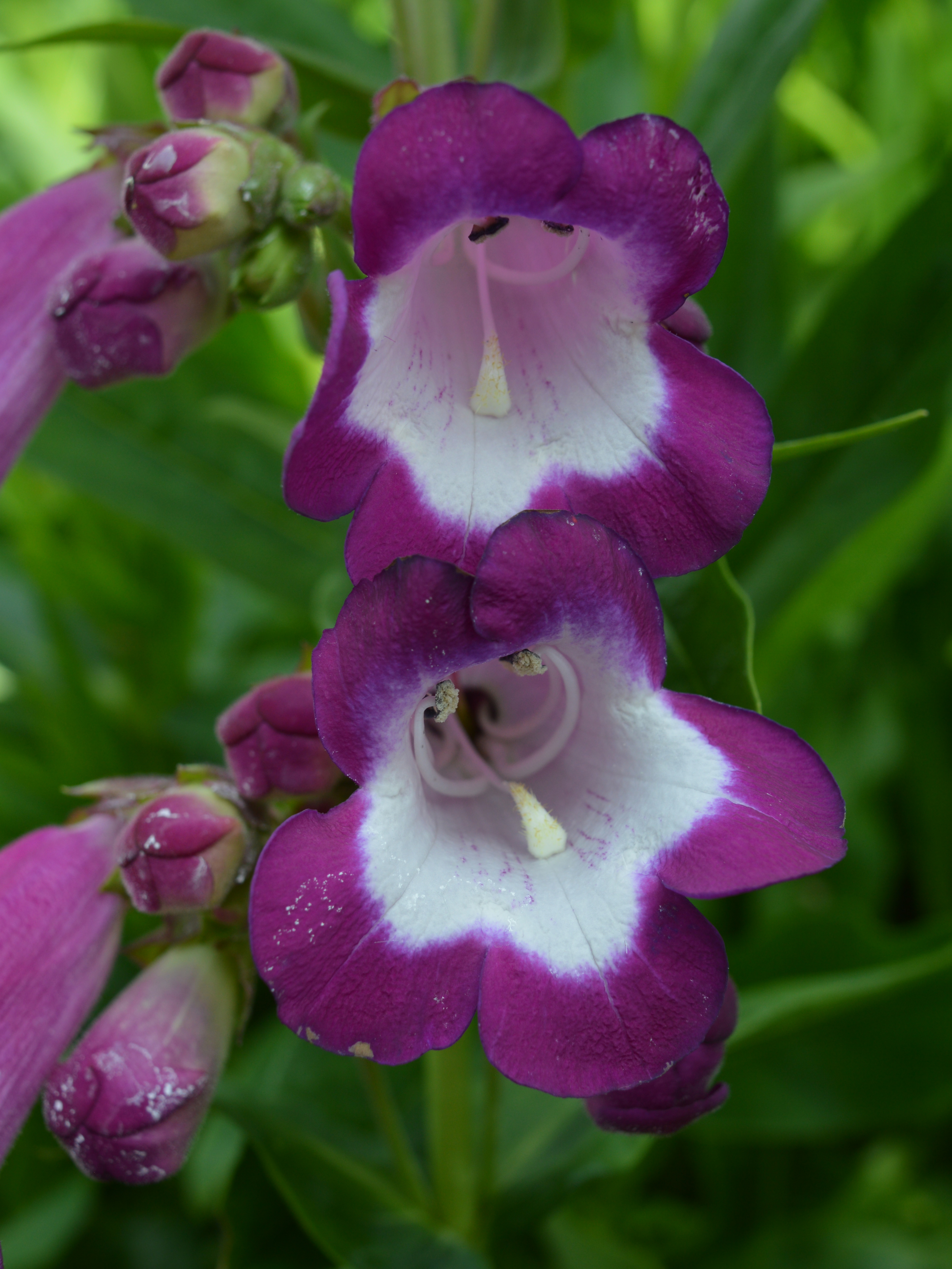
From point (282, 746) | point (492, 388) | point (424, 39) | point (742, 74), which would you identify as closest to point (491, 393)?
point (492, 388)

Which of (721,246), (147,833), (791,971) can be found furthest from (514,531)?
(791,971)

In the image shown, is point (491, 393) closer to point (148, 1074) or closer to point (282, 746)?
point (282, 746)

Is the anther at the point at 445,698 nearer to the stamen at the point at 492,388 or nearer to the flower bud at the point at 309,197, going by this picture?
the stamen at the point at 492,388

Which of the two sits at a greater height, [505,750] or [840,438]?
[840,438]

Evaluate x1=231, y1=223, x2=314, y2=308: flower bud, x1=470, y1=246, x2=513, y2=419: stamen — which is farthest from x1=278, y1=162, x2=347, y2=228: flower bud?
x1=470, y1=246, x2=513, y2=419: stamen

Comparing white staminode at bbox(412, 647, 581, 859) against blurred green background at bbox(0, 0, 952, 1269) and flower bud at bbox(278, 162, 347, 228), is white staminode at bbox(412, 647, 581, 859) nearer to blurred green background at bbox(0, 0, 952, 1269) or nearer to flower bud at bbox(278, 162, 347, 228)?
blurred green background at bbox(0, 0, 952, 1269)
